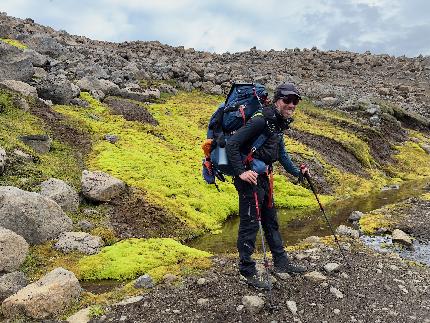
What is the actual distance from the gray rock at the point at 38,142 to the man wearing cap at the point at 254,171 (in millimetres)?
12922

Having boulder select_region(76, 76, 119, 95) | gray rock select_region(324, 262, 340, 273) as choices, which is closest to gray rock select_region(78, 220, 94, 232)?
gray rock select_region(324, 262, 340, 273)

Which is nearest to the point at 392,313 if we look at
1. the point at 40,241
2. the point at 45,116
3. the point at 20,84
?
the point at 40,241

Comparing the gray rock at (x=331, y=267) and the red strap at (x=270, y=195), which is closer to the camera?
the red strap at (x=270, y=195)

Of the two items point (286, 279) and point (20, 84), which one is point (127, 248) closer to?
point (286, 279)

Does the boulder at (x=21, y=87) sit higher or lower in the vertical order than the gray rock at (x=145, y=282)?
higher

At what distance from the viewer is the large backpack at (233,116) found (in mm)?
10484

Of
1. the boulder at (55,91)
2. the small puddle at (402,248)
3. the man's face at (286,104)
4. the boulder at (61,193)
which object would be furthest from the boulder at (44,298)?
the boulder at (55,91)

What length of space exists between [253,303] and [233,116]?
4126 mm

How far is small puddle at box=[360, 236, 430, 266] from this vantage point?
16.1m

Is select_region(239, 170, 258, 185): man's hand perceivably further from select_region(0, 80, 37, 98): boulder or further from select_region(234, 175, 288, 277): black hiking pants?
select_region(0, 80, 37, 98): boulder

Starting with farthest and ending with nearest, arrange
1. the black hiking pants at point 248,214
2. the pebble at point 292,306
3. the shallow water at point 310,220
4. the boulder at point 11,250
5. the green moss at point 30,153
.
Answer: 1. the shallow water at point 310,220
2. the green moss at point 30,153
3. the boulder at point 11,250
4. the black hiking pants at point 248,214
5. the pebble at point 292,306

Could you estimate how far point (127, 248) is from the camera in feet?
49.0

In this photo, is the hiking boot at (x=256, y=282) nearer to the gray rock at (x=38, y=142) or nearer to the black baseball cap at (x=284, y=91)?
→ the black baseball cap at (x=284, y=91)

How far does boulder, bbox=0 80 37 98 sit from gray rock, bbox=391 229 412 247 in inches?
763
